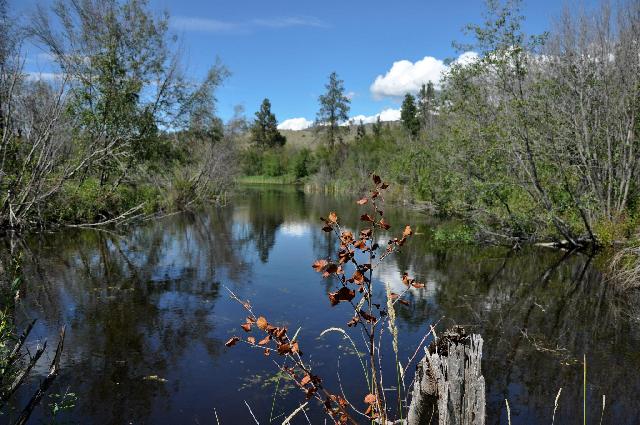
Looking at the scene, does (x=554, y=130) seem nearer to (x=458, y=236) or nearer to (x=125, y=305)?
(x=458, y=236)

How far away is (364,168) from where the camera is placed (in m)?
47.0

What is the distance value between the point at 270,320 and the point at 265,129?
76911mm

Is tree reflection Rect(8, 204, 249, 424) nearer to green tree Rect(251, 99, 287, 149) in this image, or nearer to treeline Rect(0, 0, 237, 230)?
treeline Rect(0, 0, 237, 230)

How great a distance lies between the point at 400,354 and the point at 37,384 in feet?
14.7

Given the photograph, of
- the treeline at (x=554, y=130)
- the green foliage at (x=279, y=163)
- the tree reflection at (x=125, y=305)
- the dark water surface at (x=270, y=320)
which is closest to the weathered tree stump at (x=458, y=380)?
the dark water surface at (x=270, y=320)

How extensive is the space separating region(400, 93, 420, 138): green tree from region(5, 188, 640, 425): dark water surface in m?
40.6

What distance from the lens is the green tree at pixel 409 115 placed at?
54500mm

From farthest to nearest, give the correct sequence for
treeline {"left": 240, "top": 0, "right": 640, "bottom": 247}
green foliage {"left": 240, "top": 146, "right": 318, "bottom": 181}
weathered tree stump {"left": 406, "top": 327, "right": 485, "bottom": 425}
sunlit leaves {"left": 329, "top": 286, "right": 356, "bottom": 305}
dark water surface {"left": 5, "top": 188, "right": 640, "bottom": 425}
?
green foliage {"left": 240, "top": 146, "right": 318, "bottom": 181}
treeline {"left": 240, "top": 0, "right": 640, "bottom": 247}
dark water surface {"left": 5, "top": 188, "right": 640, "bottom": 425}
sunlit leaves {"left": 329, "top": 286, "right": 356, "bottom": 305}
weathered tree stump {"left": 406, "top": 327, "right": 485, "bottom": 425}

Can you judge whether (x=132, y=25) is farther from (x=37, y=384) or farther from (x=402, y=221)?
(x=37, y=384)

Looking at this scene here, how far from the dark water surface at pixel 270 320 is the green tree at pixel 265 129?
221ft

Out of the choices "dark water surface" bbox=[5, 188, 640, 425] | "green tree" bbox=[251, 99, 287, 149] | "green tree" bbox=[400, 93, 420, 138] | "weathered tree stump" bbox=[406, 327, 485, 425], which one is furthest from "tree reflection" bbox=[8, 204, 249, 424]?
"green tree" bbox=[251, 99, 287, 149]

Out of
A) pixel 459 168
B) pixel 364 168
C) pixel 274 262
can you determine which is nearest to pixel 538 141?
pixel 459 168

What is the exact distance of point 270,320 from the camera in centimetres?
812

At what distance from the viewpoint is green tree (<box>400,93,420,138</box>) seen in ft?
179
